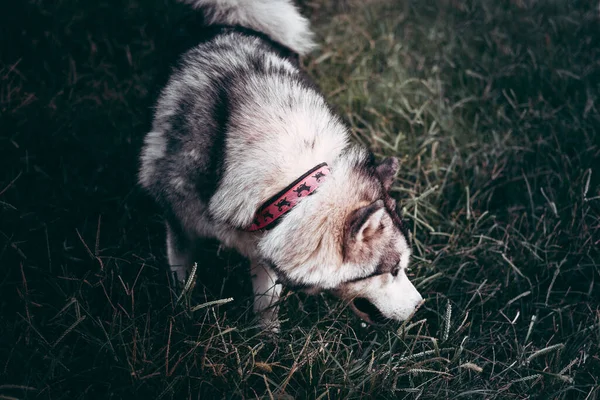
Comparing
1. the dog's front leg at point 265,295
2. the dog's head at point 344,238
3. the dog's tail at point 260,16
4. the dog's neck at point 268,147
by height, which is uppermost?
the dog's tail at point 260,16

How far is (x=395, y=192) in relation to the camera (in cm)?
348

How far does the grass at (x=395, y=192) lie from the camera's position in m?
2.26

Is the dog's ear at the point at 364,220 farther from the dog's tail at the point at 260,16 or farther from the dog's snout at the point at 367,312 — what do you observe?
the dog's tail at the point at 260,16

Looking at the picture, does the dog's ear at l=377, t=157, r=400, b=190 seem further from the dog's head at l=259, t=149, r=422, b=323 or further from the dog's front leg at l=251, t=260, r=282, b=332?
the dog's front leg at l=251, t=260, r=282, b=332

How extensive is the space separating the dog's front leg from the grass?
0.08m

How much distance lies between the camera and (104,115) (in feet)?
11.9

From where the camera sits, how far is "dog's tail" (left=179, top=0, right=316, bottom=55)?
308 cm

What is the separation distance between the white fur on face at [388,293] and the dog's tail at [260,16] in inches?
73.9

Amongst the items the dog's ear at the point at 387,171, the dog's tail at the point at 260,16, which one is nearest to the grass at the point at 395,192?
the dog's tail at the point at 260,16

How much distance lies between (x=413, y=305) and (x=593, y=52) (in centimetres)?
340

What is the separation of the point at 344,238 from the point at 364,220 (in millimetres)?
176

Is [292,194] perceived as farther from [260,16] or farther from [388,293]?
[260,16]

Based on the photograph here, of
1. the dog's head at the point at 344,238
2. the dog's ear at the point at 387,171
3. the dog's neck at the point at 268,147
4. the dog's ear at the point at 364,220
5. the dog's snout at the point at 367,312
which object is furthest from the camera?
the dog's snout at the point at 367,312

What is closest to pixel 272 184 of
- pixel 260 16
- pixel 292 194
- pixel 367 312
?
pixel 292 194
